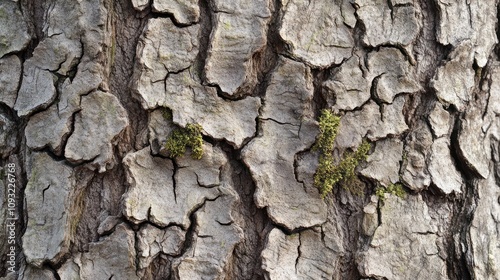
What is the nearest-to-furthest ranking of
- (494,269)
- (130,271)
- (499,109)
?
(130,271)
(494,269)
(499,109)

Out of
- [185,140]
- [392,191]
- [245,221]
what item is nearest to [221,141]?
[185,140]

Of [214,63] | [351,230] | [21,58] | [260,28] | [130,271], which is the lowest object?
[130,271]

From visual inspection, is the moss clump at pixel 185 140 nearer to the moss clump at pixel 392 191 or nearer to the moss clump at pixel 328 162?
the moss clump at pixel 328 162

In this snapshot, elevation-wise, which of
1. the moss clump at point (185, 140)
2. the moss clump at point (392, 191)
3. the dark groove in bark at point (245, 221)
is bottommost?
the dark groove in bark at point (245, 221)

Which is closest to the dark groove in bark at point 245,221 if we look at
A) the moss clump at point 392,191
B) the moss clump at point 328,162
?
the moss clump at point 328,162

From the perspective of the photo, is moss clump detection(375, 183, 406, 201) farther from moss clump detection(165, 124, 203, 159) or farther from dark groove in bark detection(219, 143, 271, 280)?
moss clump detection(165, 124, 203, 159)

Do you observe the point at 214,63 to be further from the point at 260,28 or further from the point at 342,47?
the point at 342,47

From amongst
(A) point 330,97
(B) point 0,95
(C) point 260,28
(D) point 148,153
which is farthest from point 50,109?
(A) point 330,97

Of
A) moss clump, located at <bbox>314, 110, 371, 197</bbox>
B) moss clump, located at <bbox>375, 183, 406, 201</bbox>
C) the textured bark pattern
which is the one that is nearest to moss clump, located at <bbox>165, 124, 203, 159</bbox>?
the textured bark pattern
